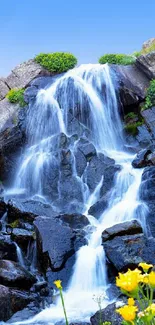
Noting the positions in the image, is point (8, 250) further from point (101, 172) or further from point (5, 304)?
point (101, 172)

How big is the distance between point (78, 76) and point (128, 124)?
2.77m

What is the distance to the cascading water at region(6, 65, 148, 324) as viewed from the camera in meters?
8.58

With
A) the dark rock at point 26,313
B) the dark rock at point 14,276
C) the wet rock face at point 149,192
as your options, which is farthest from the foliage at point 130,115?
the dark rock at point 26,313

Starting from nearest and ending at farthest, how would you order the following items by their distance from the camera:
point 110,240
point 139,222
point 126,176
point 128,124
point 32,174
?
point 110,240
point 139,222
point 126,176
point 32,174
point 128,124

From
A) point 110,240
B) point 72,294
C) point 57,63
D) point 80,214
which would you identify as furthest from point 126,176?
point 57,63

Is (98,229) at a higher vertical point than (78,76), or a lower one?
lower

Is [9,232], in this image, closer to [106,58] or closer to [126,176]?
[126,176]

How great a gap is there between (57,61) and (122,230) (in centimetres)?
1032

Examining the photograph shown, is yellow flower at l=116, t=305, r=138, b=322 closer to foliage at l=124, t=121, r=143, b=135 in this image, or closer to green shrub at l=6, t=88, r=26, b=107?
foliage at l=124, t=121, r=143, b=135

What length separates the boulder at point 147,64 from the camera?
17.1 metres

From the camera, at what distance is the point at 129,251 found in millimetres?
8562

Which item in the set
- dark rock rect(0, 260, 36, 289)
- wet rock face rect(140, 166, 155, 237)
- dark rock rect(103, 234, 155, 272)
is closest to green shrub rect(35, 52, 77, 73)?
wet rock face rect(140, 166, 155, 237)

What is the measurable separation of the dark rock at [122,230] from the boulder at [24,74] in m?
9.31

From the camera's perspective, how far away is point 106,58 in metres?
18.2
